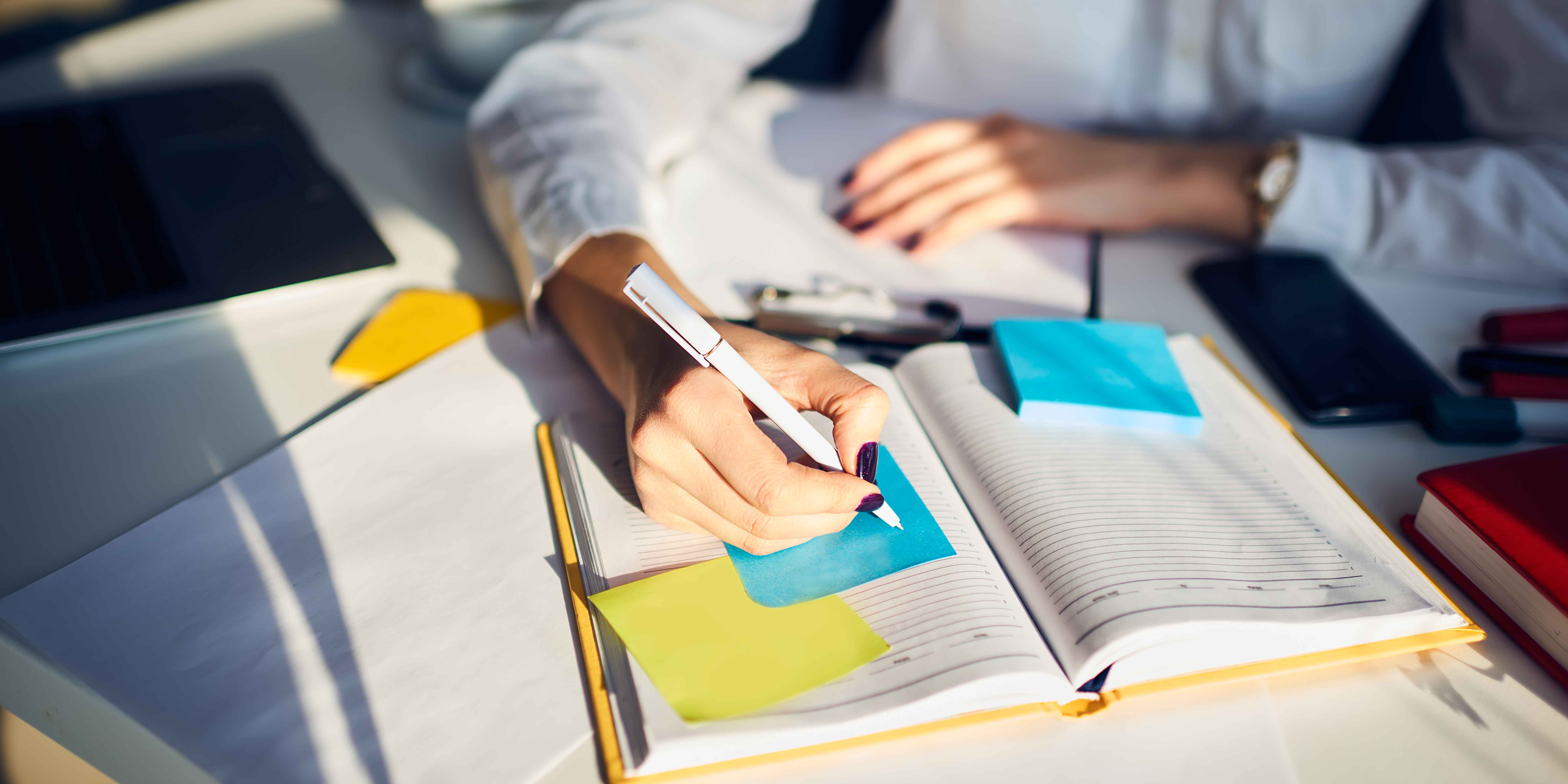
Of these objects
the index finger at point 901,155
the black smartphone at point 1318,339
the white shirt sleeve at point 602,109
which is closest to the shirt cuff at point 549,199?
the white shirt sleeve at point 602,109

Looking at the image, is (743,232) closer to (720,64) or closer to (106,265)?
(720,64)

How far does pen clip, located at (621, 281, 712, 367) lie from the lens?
428 millimetres

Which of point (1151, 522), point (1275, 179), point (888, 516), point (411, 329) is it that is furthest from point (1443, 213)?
point (411, 329)

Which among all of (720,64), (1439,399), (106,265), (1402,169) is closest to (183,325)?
(106,265)

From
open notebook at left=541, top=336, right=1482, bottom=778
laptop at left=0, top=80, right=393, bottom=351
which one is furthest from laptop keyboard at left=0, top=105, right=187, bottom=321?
open notebook at left=541, top=336, right=1482, bottom=778

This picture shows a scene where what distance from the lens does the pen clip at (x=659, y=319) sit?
1.40 feet

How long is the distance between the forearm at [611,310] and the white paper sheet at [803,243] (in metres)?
0.07

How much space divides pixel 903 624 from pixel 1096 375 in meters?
0.26

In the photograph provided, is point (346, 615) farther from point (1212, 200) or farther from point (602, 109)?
point (1212, 200)

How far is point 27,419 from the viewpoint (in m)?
0.56

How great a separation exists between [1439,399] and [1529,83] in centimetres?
46

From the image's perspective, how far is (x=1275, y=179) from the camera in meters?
0.80

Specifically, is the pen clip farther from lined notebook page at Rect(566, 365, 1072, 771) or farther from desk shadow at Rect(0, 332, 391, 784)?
desk shadow at Rect(0, 332, 391, 784)

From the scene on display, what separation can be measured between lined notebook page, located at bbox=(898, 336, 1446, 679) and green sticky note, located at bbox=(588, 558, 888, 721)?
115mm
